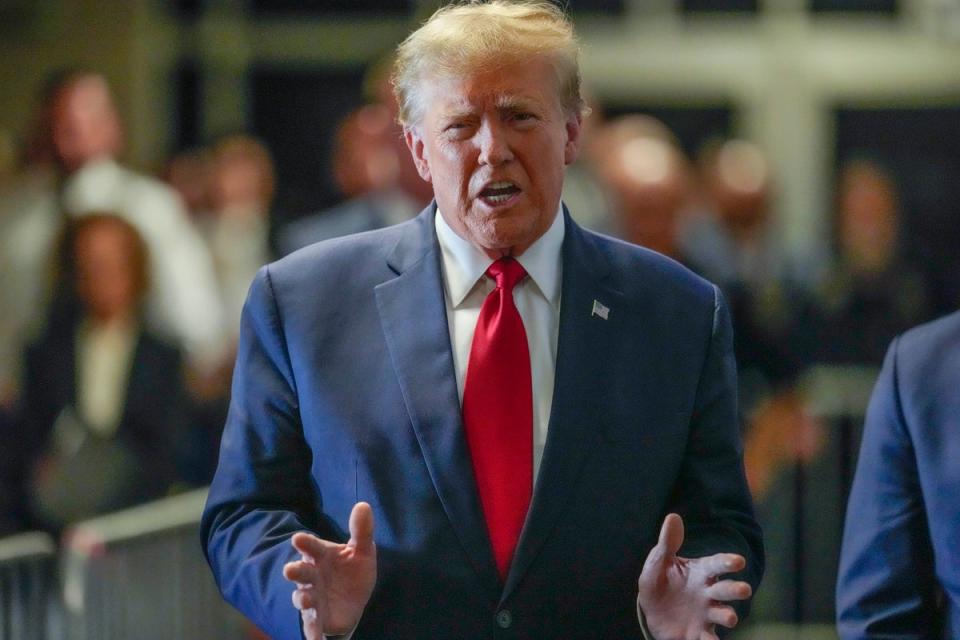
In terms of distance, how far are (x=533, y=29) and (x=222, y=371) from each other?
4341 millimetres

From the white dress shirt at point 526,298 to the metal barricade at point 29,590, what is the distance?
6.48 ft

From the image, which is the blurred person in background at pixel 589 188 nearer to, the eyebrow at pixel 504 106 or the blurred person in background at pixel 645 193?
the blurred person in background at pixel 645 193

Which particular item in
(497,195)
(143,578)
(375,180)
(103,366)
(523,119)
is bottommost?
(143,578)

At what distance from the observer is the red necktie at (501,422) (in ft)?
10.8

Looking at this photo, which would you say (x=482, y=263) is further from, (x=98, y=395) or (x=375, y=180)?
(x=98, y=395)

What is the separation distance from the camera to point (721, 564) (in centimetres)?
317

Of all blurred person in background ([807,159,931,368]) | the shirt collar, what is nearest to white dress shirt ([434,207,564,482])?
the shirt collar

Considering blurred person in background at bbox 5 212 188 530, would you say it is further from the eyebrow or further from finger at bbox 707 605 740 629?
finger at bbox 707 605 740 629

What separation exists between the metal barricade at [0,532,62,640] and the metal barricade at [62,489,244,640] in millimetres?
69

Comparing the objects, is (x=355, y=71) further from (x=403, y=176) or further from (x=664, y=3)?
(x=403, y=176)

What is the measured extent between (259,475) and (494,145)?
0.71m

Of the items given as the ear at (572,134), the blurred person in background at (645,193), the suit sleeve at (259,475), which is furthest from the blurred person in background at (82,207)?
the ear at (572,134)

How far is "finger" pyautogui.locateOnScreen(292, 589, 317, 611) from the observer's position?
10.2ft

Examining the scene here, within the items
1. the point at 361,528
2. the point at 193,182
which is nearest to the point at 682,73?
the point at 193,182
